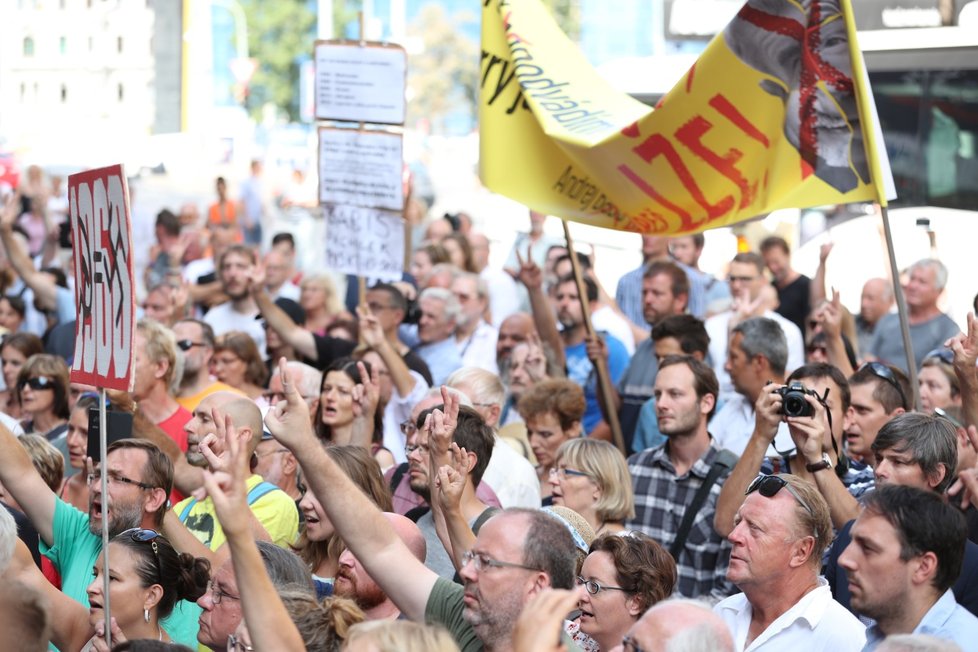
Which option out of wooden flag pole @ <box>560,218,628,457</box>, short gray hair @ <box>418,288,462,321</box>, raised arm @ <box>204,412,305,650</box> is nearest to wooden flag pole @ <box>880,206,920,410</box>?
wooden flag pole @ <box>560,218,628,457</box>

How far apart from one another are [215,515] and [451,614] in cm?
131

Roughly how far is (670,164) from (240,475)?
4038 mm

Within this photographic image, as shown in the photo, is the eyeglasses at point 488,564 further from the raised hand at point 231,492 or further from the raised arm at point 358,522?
the raised hand at point 231,492

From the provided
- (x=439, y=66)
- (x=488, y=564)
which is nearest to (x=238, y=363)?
(x=488, y=564)

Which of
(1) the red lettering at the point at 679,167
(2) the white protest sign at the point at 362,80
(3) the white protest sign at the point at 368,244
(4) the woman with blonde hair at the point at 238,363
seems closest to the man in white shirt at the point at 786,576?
(1) the red lettering at the point at 679,167

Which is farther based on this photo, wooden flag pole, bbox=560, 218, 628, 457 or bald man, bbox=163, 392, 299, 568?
wooden flag pole, bbox=560, 218, 628, 457

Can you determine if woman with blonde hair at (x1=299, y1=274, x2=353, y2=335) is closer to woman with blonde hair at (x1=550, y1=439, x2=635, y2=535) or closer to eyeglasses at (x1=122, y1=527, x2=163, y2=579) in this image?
woman with blonde hair at (x1=550, y1=439, x2=635, y2=535)

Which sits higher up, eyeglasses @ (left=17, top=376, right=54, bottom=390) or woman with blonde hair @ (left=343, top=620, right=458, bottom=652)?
woman with blonde hair @ (left=343, top=620, right=458, bottom=652)

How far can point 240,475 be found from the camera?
4.01 metres

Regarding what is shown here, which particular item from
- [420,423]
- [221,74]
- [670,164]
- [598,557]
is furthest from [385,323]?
[221,74]

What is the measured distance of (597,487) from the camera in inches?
253

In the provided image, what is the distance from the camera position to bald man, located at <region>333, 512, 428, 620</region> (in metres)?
5.23

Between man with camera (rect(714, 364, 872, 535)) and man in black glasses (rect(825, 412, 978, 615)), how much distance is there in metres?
0.19

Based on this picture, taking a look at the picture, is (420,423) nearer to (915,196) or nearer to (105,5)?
(915,196)
